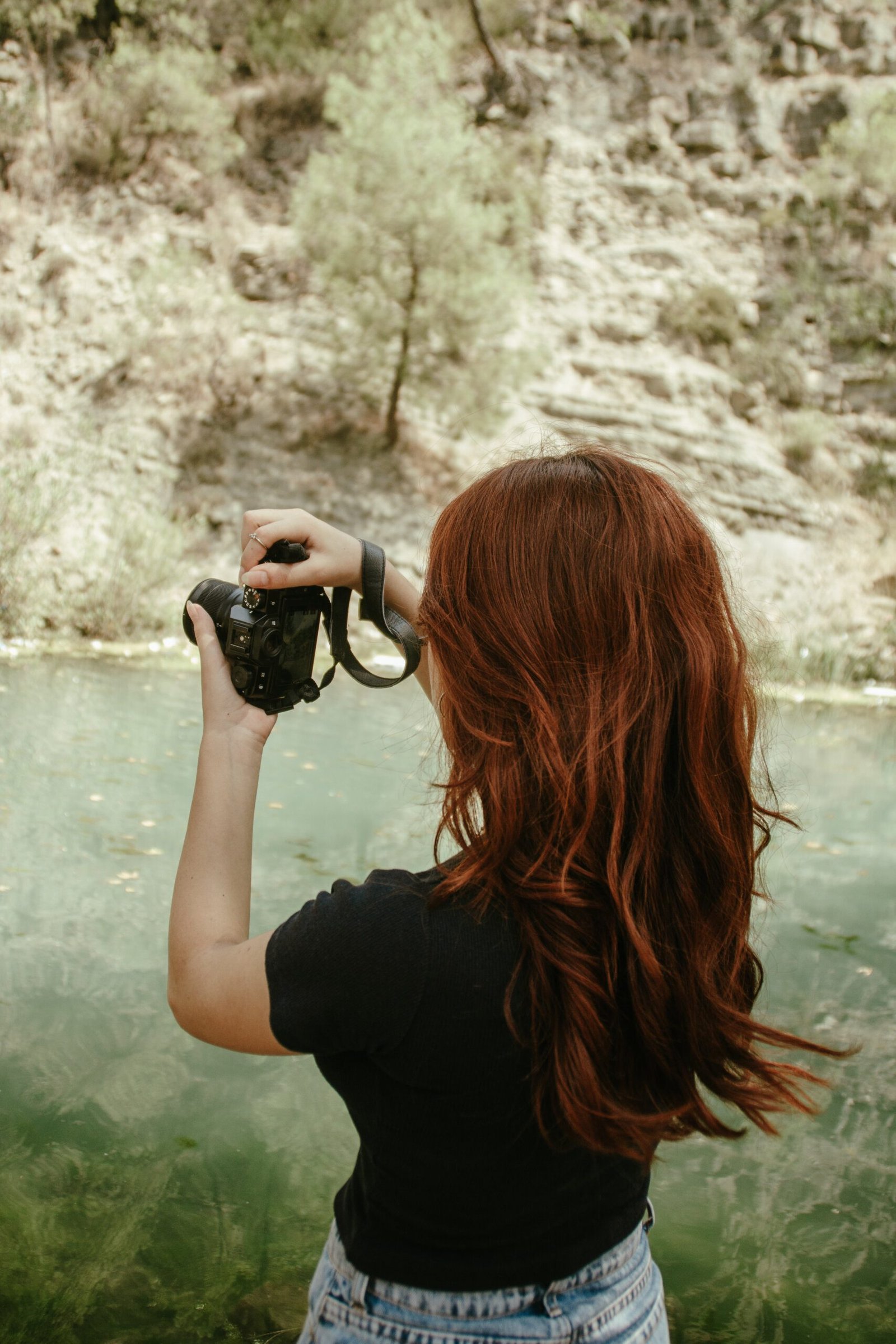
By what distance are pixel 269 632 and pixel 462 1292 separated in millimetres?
635

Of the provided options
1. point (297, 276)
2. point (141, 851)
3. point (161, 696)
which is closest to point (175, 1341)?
point (141, 851)

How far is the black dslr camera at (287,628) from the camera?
106 cm

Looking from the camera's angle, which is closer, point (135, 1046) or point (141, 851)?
point (135, 1046)

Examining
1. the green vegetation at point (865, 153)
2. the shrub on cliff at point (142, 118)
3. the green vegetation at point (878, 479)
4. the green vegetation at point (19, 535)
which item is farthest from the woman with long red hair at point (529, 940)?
the green vegetation at point (865, 153)

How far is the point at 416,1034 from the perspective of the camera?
2.69ft

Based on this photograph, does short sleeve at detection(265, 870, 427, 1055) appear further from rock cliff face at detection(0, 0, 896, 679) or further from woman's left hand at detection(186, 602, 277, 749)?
rock cliff face at detection(0, 0, 896, 679)

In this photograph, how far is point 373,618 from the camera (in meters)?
1.28

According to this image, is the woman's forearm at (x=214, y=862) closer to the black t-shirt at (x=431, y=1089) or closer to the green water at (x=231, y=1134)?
the black t-shirt at (x=431, y=1089)

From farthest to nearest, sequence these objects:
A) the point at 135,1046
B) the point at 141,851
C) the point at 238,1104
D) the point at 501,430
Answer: the point at 501,430 < the point at 141,851 < the point at 135,1046 < the point at 238,1104

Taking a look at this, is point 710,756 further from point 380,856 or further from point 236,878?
point 380,856

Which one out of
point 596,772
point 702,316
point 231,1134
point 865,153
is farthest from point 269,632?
point 865,153

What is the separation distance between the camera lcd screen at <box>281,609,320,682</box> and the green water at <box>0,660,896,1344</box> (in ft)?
3.45

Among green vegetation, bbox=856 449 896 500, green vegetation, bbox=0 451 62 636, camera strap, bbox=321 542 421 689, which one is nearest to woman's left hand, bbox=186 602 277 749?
camera strap, bbox=321 542 421 689

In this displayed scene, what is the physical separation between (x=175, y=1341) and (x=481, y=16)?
1674 cm
